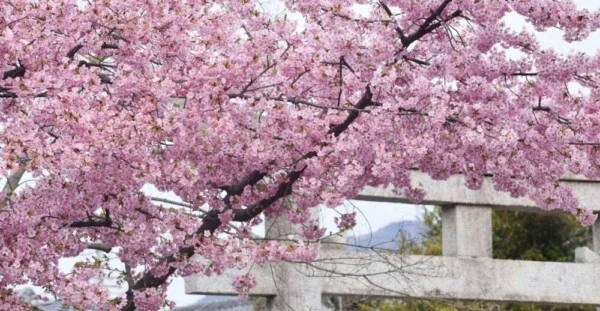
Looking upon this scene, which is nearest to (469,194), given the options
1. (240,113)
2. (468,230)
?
(468,230)

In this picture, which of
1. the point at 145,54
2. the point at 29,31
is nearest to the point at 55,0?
the point at 29,31

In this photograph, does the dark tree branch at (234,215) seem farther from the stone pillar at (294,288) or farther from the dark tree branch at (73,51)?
the stone pillar at (294,288)

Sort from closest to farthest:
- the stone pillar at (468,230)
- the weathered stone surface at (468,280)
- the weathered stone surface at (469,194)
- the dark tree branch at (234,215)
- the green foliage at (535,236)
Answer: the dark tree branch at (234,215), the weathered stone surface at (468,280), the weathered stone surface at (469,194), the stone pillar at (468,230), the green foliage at (535,236)

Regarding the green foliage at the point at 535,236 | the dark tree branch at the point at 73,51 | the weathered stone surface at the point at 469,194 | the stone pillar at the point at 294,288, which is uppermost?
the green foliage at the point at 535,236

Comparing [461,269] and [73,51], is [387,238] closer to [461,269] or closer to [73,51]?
[461,269]

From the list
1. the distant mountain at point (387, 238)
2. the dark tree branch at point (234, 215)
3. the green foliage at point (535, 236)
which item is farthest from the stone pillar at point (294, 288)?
the green foliage at point (535, 236)

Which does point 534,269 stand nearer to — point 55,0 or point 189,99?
point 189,99

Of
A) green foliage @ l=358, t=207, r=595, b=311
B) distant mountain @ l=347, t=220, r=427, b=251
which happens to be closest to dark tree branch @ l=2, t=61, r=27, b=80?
distant mountain @ l=347, t=220, r=427, b=251

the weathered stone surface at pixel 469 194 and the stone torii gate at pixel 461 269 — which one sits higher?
the weathered stone surface at pixel 469 194

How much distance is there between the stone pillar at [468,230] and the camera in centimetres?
1038

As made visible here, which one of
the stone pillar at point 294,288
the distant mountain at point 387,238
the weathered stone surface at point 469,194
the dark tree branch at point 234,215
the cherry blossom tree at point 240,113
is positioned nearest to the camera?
the cherry blossom tree at point 240,113

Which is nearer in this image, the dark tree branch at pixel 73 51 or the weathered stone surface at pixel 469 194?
the dark tree branch at pixel 73 51

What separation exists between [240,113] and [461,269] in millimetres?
4838

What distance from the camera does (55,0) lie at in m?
5.83
